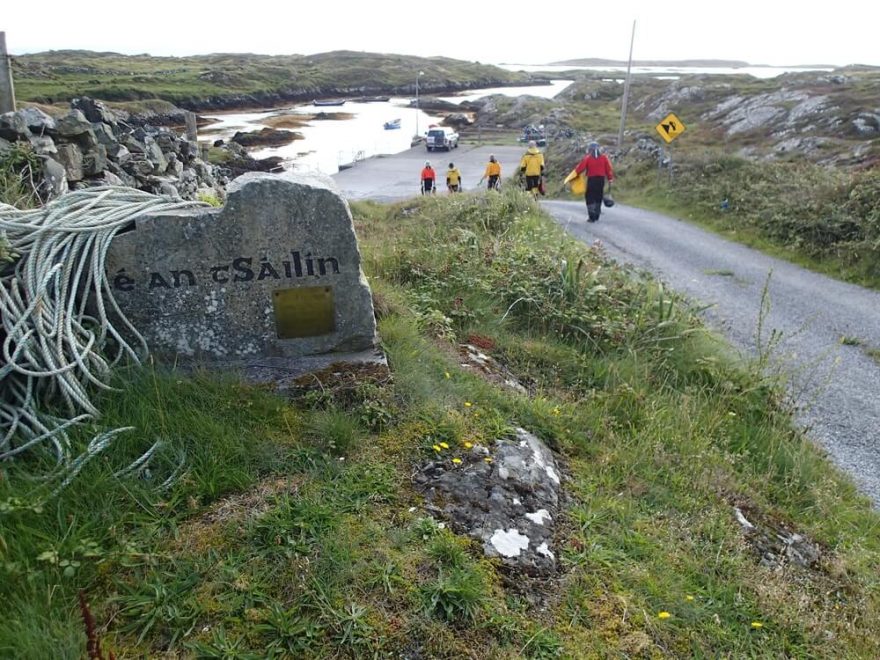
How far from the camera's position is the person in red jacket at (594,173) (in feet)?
47.5

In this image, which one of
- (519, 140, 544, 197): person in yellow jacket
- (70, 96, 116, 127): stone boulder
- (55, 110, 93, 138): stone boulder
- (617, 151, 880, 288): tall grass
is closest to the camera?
(55, 110, 93, 138): stone boulder

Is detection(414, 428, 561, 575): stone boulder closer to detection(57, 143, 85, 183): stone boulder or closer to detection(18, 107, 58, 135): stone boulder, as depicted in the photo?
detection(57, 143, 85, 183): stone boulder

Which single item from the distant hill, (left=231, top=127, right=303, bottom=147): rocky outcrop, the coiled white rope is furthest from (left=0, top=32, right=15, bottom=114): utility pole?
(left=231, top=127, right=303, bottom=147): rocky outcrop

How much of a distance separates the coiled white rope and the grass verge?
16 cm

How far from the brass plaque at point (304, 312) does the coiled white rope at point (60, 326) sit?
811mm

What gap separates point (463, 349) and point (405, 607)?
2815mm

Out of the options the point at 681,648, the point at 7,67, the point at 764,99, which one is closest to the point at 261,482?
the point at 681,648

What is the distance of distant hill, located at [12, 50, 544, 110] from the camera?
206ft

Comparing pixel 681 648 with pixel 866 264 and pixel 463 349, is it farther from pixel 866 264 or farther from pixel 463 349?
pixel 866 264

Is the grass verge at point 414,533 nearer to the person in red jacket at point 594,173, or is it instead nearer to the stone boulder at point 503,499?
the stone boulder at point 503,499

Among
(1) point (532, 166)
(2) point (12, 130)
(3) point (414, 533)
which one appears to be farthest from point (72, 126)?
(1) point (532, 166)

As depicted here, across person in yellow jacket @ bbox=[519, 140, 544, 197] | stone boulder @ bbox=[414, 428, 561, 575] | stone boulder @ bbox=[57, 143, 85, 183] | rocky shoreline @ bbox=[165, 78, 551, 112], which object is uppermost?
rocky shoreline @ bbox=[165, 78, 551, 112]

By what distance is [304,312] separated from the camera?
3850 mm

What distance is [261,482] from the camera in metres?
2.97
